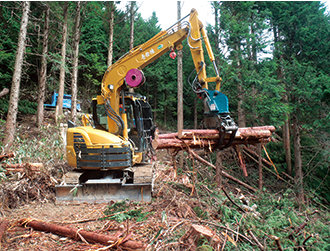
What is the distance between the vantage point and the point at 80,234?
3.22 metres

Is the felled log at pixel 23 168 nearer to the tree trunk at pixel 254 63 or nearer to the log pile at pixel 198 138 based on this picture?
the log pile at pixel 198 138

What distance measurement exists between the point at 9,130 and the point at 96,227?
6.51 meters

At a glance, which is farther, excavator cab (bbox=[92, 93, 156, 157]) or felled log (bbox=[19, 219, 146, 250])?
excavator cab (bbox=[92, 93, 156, 157])

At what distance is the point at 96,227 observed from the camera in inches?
141

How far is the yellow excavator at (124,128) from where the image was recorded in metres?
4.66

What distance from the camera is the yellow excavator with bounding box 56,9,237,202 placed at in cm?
466

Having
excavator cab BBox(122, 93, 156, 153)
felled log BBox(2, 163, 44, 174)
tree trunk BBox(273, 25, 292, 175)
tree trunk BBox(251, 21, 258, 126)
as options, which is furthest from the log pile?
tree trunk BBox(273, 25, 292, 175)

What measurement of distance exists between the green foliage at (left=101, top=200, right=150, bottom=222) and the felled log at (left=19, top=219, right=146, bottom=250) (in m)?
0.61

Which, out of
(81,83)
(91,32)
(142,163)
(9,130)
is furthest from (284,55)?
(81,83)

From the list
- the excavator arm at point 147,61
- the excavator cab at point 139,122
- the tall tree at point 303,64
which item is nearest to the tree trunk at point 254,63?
the tall tree at point 303,64

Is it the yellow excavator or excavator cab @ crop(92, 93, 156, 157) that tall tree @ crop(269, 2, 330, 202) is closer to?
the yellow excavator

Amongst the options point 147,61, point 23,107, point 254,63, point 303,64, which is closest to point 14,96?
point 147,61

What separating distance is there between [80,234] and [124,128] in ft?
8.75

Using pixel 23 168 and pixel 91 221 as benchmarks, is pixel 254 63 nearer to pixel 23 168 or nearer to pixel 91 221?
pixel 91 221
